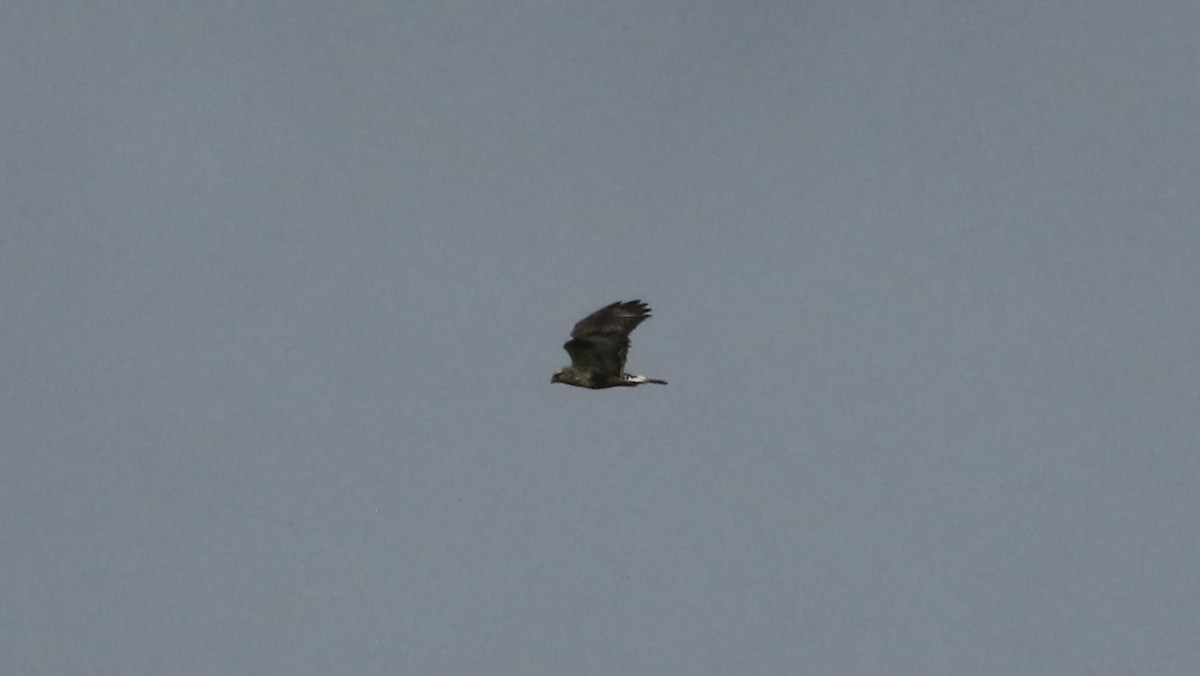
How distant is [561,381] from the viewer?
116m

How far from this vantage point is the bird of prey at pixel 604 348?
113000 mm

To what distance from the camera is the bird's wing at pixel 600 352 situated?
4486 inches

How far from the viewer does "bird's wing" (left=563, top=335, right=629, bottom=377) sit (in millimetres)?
113938

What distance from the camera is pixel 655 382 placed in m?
115

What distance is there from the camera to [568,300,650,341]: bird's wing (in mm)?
112812

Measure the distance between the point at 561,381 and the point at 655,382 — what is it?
9.70 ft

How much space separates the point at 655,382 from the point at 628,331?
254cm

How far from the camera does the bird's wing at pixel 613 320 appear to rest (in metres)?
113

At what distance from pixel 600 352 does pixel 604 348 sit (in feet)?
0.70

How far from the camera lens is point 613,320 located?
113 metres

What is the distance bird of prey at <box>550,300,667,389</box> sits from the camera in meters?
113

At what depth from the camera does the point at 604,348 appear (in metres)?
114

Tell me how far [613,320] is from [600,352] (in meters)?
1.58

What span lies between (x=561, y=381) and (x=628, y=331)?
11.5 ft
